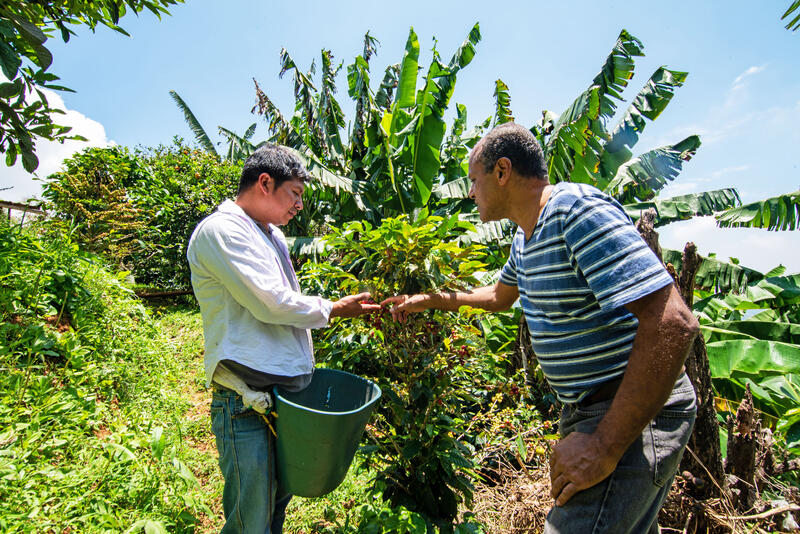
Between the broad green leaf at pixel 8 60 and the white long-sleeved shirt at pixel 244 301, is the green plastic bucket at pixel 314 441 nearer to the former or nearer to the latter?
the white long-sleeved shirt at pixel 244 301

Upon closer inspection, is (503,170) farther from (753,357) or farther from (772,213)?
(772,213)

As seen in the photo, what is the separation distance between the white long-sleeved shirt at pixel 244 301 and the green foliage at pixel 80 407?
3.69 feet

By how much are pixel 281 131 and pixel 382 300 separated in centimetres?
759

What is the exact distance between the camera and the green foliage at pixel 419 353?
194 cm

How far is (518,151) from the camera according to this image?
1.46 m

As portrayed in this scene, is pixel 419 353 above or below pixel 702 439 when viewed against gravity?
above

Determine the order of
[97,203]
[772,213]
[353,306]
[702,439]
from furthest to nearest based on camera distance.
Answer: [97,203]
[772,213]
[702,439]
[353,306]

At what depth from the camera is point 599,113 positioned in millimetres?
6199

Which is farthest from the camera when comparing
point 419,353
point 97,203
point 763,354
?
point 97,203


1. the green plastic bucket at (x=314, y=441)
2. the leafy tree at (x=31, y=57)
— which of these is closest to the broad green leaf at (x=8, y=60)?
the leafy tree at (x=31, y=57)

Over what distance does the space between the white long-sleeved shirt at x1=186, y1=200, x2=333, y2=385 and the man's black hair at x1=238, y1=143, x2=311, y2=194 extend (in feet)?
0.56

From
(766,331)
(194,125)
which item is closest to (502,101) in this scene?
(766,331)

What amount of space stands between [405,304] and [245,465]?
0.92 m

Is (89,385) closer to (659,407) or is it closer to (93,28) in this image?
(93,28)
